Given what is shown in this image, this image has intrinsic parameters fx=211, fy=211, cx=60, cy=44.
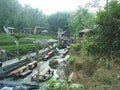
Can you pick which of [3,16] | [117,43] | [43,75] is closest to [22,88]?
[43,75]

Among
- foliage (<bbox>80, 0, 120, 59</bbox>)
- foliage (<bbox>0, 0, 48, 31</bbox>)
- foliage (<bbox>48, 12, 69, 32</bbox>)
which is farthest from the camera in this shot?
foliage (<bbox>48, 12, 69, 32</bbox>)

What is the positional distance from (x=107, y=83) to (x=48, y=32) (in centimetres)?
4865

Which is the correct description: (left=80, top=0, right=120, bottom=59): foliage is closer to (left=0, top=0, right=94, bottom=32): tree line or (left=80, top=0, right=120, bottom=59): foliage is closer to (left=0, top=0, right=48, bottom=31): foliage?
(left=0, top=0, right=94, bottom=32): tree line

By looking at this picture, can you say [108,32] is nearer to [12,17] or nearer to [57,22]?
[12,17]

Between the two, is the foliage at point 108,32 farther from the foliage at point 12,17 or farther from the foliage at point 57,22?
the foliage at point 57,22

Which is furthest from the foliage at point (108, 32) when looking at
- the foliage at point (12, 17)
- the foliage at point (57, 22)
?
the foliage at point (57, 22)

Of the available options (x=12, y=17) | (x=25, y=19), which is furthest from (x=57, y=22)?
(x=12, y=17)

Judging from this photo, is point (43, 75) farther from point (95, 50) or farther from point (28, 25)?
point (28, 25)

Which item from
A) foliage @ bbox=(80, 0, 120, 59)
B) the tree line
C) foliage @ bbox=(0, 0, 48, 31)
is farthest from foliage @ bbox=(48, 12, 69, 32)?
foliage @ bbox=(80, 0, 120, 59)

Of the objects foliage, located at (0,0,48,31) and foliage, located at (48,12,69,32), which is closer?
foliage, located at (0,0,48,31)

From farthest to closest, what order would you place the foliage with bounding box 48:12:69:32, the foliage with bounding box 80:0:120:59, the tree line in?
the foliage with bounding box 48:12:69:32 → the tree line → the foliage with bounding box 80:0:120:59

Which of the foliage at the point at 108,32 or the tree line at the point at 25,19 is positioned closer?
the foliage at the point at 108,32

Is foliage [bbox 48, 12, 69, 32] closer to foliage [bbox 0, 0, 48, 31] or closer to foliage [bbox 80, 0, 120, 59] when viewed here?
foliage [bbox 0, 0, 48, 31]

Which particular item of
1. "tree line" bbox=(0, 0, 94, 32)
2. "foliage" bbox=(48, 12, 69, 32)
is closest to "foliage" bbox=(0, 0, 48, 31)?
"tree line" bbox=(0, 0, 94, 32)
